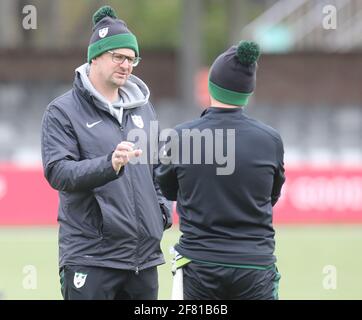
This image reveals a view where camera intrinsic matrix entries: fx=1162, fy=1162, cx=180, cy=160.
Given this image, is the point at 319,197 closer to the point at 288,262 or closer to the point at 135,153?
the point at 288,262

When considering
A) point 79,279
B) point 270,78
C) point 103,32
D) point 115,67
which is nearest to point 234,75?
point 115,67

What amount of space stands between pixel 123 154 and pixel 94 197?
19.0 inches

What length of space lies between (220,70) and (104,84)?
81 cm

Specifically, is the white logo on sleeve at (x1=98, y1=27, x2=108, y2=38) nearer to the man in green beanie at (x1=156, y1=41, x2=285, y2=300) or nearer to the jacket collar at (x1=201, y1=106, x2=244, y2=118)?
the man in green beanie at (x1=156, y1=41, x2=285, y2=300)

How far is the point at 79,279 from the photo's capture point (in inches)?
261

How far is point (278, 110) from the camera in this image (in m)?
24.1

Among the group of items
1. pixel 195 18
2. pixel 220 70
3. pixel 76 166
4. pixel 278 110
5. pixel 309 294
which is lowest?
pixel 309 294

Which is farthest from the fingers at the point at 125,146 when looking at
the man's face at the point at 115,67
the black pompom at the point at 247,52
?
the black pompom at the point at 247,52

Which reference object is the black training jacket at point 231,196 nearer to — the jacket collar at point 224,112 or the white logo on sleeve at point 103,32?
the jacket collar at point 224,112

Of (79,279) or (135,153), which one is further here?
(79,279)

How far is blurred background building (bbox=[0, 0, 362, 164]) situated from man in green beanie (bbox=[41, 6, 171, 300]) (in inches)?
576

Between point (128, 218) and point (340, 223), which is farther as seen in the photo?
point (340, 223)
